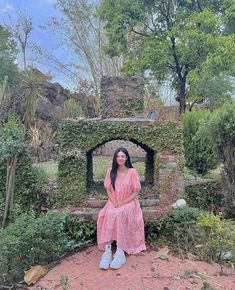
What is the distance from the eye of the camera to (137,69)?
13289 mm

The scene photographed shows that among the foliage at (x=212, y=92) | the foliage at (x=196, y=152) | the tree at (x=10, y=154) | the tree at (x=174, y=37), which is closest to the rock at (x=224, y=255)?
the tree at (x=10, y=154)

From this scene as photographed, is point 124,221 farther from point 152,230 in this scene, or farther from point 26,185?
point 26,185

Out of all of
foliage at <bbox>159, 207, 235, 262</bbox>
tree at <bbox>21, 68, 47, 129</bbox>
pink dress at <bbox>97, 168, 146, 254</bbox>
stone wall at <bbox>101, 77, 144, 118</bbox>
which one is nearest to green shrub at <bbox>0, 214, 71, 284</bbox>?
pink dress at <bbox>97, 168, 146, 254</bbox>

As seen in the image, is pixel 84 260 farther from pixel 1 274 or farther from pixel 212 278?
pixel 212 278

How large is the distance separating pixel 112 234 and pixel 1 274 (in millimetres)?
1256

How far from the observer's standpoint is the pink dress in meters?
3.94

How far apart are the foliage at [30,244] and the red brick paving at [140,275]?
0.61ft

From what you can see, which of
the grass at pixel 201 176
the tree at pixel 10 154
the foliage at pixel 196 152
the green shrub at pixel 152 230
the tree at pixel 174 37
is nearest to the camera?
the green shrub at pixel 152 230

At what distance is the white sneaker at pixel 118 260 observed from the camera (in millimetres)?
3638

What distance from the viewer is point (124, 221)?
395cm

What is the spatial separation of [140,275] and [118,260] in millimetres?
290

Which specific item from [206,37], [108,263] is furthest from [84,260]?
[206,37]

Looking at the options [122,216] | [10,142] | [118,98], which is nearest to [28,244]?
[122,216]

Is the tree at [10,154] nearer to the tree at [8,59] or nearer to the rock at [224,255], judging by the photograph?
the rock at [224,255]
